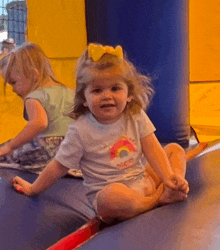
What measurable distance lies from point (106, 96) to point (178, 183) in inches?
10.7

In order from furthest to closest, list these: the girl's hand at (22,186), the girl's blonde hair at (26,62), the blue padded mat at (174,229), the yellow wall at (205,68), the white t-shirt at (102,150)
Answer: the yellow wall at (205,68), the girl's blonde hair at (26,62), the girl's hand at (22,186), the white t-shirt at (102,150), the blue padded mat at (174,229)

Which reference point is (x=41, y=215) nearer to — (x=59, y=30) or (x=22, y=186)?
(x=22, y=186)

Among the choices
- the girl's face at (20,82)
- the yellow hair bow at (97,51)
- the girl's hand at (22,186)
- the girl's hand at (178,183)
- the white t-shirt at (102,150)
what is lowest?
the girl's hand at (22,186)

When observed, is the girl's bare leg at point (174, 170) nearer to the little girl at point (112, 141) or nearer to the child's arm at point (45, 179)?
the little girl at point (112, 141)

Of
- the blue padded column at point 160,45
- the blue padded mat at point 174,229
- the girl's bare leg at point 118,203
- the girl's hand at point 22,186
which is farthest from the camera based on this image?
the blue padded column at point 160,45

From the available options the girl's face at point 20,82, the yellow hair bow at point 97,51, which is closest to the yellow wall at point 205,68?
the girl's face at point 20,82

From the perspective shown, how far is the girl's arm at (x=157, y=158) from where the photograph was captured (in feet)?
3.63

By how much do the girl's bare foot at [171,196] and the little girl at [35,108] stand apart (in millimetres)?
582

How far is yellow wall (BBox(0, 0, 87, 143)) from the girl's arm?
1.17m

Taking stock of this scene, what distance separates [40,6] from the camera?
85.7 inches

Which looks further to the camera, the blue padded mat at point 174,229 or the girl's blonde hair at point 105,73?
the girl's blonde hair at point 105,73

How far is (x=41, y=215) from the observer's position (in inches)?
43.6

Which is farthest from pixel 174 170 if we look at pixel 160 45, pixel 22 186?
pixel 160 45

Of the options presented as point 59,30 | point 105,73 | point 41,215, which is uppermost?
point 59,30
